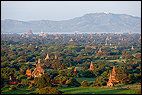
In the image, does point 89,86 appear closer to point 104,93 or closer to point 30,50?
point 104,93

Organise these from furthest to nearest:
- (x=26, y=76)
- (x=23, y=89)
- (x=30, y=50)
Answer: (x=30, y=50) < (x=26, y=76) < (x=23, y=89)

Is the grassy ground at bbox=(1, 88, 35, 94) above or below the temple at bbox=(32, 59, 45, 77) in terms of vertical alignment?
below

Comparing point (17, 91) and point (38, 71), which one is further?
point (38, 71)

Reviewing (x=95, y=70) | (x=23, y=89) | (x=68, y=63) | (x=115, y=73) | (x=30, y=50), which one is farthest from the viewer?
(x=30, y=50)

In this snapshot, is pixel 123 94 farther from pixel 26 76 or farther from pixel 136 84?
pixel 26 76

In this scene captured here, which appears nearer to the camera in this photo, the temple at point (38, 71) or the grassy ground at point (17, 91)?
the grassy ground at point (17, 91)

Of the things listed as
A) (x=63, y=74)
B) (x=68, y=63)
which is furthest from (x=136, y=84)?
(x=68, y=63)

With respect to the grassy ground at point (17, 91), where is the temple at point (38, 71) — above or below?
above

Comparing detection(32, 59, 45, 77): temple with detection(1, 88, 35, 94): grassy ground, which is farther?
detection(32, 59, 45, 77): temple

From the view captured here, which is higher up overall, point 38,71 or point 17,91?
point 38,71

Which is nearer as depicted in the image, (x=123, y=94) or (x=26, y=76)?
(x=123, y=94)
